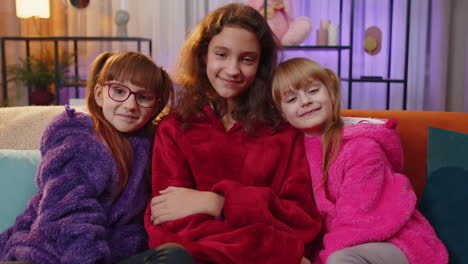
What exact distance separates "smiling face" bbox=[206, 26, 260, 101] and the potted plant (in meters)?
2.54

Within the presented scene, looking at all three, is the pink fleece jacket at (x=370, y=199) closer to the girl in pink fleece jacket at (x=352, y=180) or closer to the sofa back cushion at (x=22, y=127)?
the girl in pink fleece jacket at (x=352, y=180)

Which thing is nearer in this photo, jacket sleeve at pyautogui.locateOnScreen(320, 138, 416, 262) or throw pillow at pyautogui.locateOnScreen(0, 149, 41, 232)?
jacket sleeve at pyautogui.locateOnScreen(320, 138, 416, 262)

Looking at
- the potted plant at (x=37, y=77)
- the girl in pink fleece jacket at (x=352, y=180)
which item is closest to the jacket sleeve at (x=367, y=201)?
the girl in pink fleece jacket at (x=352, y=180)

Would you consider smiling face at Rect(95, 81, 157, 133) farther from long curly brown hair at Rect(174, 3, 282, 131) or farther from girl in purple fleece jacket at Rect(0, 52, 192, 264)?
long curly brown hair at Rect(174, 3, 282, 131)

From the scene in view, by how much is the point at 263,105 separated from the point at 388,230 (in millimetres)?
569

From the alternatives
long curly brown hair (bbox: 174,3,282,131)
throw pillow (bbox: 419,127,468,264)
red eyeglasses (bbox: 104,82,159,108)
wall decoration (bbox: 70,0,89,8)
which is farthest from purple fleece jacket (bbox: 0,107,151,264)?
wall decoration (bbox: 70,0,89,8)

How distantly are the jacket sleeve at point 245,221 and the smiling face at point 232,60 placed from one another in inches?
9.1

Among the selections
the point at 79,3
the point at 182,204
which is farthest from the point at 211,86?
the point at 79,3

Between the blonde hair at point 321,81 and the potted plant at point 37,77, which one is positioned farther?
the potted plant at point 37,77

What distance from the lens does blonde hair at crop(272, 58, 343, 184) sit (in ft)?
4.27

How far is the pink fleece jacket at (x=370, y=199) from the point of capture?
3.67 feet

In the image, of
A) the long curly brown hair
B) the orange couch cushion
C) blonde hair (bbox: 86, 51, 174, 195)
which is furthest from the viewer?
the orange couch cushion

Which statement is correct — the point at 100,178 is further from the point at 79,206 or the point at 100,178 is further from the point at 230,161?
the point at 230,161

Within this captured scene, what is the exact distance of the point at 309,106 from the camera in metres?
1.32
